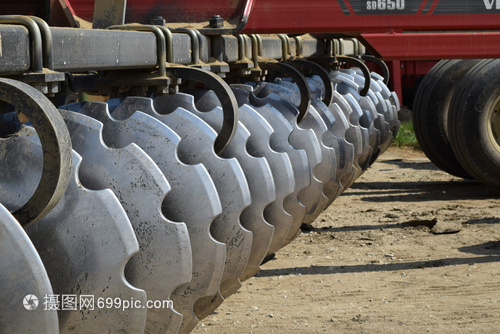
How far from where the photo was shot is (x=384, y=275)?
4062mm

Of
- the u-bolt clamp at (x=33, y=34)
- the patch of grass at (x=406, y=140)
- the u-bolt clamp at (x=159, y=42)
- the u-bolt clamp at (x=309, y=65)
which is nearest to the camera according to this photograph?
the u-bolt clamp at (x=33, y=34)

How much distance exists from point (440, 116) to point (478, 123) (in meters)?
1.00

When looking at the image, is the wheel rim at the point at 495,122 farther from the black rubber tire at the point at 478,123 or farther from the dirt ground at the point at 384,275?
Result: the dirt ground at the point at 384,275

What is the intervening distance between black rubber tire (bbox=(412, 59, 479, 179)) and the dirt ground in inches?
21.8

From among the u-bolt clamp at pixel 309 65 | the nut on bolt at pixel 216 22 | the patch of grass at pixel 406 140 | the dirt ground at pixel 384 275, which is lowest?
the patch of grass at pixel 406 140

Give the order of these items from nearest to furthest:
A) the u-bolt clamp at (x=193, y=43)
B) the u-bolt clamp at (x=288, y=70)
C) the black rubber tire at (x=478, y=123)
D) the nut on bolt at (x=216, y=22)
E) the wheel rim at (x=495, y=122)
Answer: the u-bolt clamp at (x=193, y=43)
the nut on bolt at (x=216, y=22)
the u-bolt clamp at (x=288, y=70)
the black rubber tire at (x=478, y=123)
the wheel rim at (x=495, y=122)

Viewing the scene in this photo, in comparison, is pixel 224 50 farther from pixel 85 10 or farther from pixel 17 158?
pixel 17 158

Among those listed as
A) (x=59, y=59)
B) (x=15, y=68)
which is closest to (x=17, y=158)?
(x=15, y=68)

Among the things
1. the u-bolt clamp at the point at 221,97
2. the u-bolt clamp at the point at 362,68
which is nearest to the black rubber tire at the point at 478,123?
the u-bolt clamp at the point at 362,68

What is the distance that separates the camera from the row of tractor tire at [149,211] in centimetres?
164

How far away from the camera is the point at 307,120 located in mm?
4223

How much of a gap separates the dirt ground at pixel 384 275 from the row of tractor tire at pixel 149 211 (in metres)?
0.31

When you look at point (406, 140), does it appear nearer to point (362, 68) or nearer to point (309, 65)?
point (362, 68)

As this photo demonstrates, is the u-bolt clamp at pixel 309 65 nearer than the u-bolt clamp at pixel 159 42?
No
